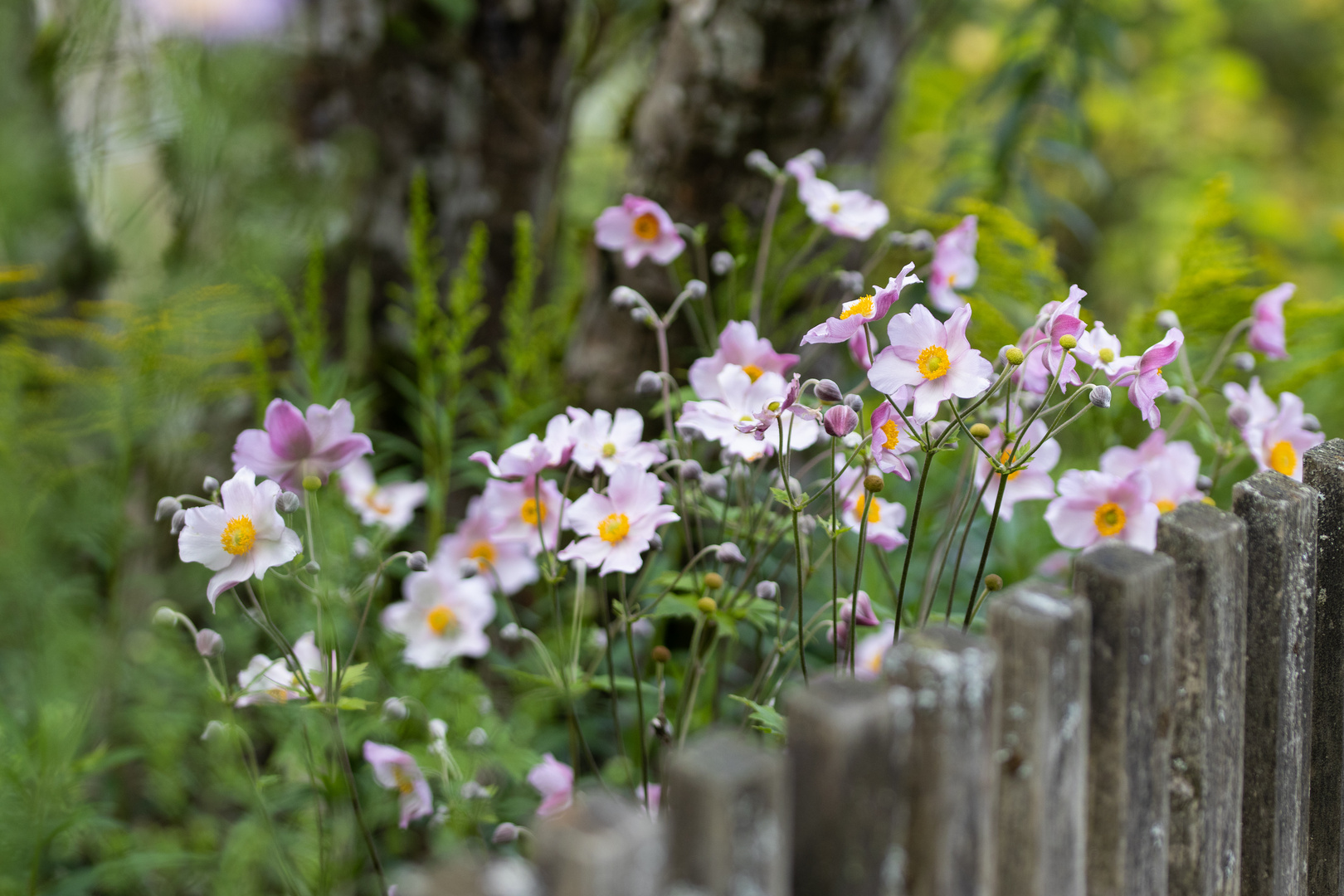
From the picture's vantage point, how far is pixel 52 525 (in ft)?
4.17

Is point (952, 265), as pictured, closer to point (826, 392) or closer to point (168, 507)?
point (826, 392)

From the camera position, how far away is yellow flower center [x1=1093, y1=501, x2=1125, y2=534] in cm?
102

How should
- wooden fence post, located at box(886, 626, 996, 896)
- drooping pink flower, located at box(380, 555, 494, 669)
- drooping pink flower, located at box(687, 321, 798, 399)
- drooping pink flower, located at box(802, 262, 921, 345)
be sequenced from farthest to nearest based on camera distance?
drooping pink flower, located at box(380, 555, 494, 669) < drooping pink flower, located at box(687, 321, 798, 399) < drooping pink flower, located at box(802, 262, 921, 345) < wooden fence post, located at box(886, 626, 996, 896)

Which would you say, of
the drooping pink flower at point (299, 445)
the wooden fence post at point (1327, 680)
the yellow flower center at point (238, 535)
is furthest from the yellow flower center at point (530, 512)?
the wooden fence post at point (1327, 680)

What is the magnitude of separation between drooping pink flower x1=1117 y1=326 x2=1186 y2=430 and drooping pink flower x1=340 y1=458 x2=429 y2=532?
3.23 feet

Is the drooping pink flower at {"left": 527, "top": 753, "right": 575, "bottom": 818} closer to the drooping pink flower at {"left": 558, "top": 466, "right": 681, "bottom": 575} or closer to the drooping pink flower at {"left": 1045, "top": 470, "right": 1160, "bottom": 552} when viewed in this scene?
the drooping pink flower at {"left": 558, "top": 466, "right": 681, "bottom": 575}

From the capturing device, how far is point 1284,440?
1.14 metres

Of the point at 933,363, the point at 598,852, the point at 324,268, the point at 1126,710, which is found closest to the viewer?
the point at 598,852

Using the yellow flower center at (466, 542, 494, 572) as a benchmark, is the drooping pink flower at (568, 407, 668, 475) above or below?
above

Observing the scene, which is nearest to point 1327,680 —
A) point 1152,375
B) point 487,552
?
point 1152,375

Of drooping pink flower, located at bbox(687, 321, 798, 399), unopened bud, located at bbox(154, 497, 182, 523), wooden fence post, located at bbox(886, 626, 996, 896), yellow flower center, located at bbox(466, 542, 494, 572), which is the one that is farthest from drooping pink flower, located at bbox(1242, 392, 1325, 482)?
unopened bud, located at bbox(154, 497, 182, 523)

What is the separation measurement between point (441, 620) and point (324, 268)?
113cm

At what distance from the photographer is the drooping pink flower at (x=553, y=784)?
1.07 meters

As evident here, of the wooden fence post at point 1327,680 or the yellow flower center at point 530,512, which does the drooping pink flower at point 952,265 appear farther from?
the yellow flower center at point 530,512
